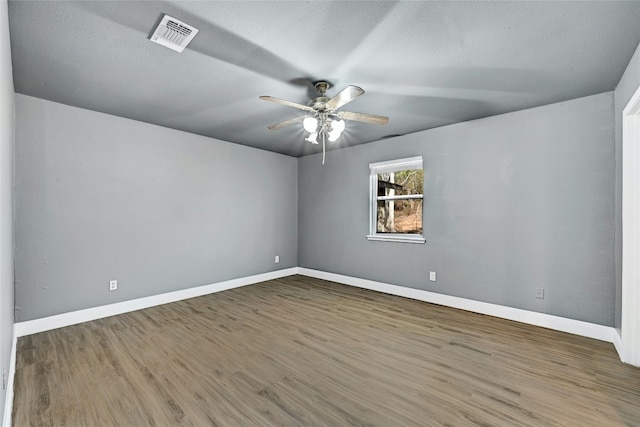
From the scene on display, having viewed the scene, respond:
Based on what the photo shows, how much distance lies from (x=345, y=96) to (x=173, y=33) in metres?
1.29

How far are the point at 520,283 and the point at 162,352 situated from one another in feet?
12.7

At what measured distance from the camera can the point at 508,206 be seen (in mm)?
3504

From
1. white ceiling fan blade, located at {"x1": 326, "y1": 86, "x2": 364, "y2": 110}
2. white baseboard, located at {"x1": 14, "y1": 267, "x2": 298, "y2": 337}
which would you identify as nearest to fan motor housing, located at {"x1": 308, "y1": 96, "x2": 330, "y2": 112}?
white ceiling fan blade, located at {"x1": 326, "y1": 86, "x2": 364, "y2": 110}

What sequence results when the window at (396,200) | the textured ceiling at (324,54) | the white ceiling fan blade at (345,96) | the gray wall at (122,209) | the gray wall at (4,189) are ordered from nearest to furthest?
1. the gray wall at (4,189)
2. the textured ceiling at (324,54)
3. the white ceiling fan blade at (345,96)
4. the gray wall at (122,209)
5. the window at (396,200)

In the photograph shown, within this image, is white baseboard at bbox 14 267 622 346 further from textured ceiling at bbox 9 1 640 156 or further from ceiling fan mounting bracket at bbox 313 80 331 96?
ceiling fan mounting bracket at bbox 313 80 331 96

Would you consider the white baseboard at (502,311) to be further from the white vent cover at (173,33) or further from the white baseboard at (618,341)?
the white vent cover at (173,33)

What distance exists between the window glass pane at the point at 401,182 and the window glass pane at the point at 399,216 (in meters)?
0.15

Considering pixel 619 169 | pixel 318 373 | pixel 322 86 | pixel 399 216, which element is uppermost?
pixel 322 86

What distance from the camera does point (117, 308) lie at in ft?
11.8

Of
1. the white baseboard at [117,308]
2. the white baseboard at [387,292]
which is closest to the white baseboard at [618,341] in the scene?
the white baseboard at [387,292]

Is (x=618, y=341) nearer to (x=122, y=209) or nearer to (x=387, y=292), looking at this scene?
(x=387, y=292)

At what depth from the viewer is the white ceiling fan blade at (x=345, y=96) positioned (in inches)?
87.5

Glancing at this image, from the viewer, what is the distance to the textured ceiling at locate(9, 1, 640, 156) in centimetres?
177

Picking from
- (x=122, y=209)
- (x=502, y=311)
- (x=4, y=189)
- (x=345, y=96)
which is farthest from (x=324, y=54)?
(x=502, y=311)
